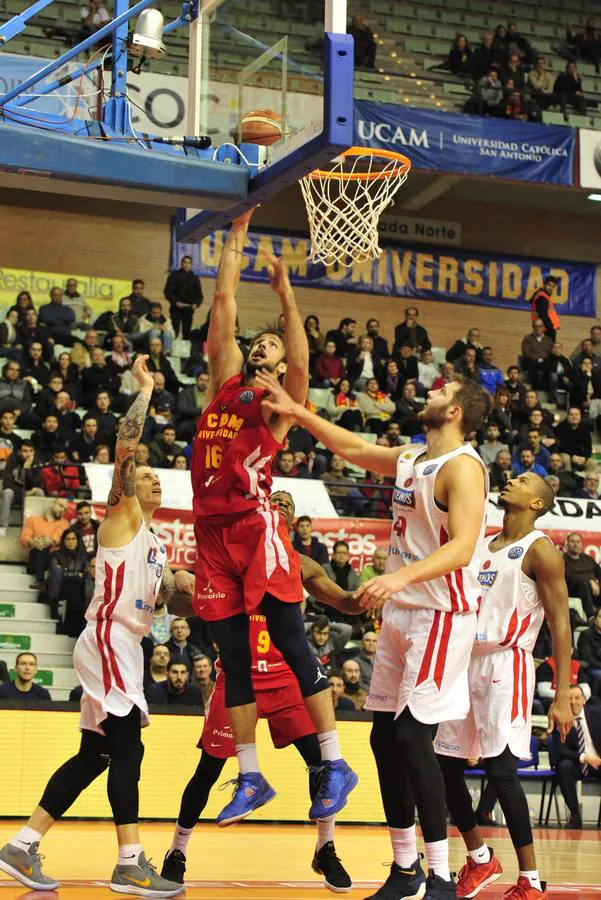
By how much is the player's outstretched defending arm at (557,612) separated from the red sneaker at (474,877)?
0.88 meters

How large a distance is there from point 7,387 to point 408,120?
8709 mm

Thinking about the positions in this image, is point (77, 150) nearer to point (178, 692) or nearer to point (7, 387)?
point (178, 692)

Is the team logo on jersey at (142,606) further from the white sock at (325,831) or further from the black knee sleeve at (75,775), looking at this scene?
the white sock at (325,831)

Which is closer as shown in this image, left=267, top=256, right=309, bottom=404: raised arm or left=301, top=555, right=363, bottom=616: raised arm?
left=267, top=256, right=309, bottom=404: raised arm

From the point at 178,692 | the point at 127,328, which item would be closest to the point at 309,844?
the point at 178,692

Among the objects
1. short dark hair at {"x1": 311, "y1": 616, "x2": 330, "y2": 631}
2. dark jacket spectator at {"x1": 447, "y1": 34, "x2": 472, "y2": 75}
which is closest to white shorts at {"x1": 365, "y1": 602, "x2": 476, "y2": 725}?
short dark hair at {"x1": 311, "y1": 616, "x2": 330, "y2": 631}

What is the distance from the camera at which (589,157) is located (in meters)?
23.2

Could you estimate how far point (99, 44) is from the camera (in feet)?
25.3

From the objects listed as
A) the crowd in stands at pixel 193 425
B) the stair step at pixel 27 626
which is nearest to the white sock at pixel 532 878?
the crowd in stands at pixel 193 425

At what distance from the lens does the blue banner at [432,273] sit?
24.6m

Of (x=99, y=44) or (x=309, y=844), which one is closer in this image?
(x=99, y=44)

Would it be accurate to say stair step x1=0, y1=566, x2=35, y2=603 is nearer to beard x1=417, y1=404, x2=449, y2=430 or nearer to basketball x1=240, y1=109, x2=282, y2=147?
basketball x1=240, y1=109, x2=282, y2=147

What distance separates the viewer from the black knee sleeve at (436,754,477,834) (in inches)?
290

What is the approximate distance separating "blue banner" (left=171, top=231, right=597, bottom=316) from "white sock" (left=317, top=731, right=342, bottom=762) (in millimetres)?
17803
